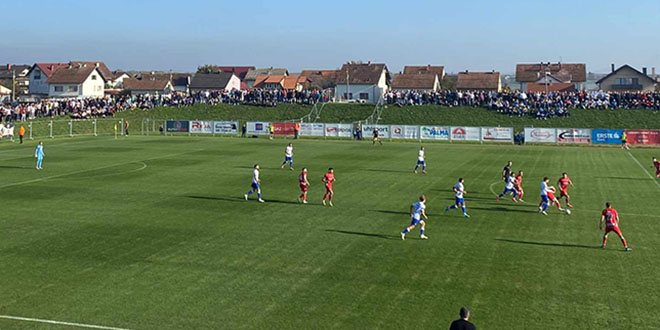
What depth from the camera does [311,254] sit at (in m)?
21.3

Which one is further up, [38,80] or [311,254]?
[38,80]

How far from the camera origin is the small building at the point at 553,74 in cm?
12368

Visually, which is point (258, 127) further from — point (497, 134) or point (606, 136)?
point (606, 136)

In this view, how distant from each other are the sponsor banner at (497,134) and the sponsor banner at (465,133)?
0.52 metres

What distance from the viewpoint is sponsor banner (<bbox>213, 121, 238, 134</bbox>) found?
249 feet

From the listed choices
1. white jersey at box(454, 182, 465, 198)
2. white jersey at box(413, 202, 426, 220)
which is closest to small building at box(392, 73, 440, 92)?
white jersey at box(454, 182, 465, 198)

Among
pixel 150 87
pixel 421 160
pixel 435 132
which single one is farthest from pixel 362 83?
pixel 421 160

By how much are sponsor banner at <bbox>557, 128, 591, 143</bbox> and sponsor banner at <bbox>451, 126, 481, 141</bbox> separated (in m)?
8.22

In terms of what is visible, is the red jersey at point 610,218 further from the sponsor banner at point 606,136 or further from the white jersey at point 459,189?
the sponsor banner at point 606,136

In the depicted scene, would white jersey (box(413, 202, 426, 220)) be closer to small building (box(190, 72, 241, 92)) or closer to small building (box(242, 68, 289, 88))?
small building (box(190, 72, 241, 92))

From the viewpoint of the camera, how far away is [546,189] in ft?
94.2

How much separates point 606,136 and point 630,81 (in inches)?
2181

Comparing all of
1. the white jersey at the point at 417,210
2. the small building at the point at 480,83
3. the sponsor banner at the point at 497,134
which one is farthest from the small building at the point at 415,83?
the white jersey at the point at 417,210

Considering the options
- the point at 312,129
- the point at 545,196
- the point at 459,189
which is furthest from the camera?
the point at 312,129
